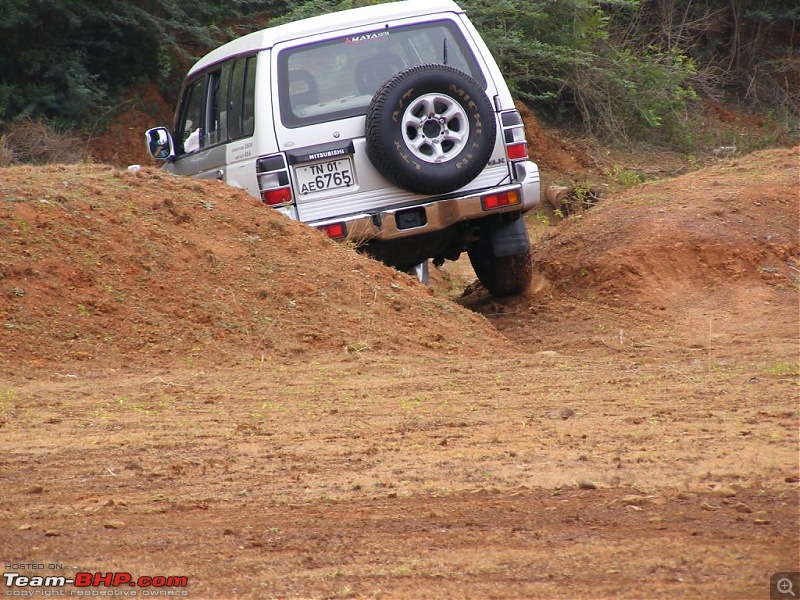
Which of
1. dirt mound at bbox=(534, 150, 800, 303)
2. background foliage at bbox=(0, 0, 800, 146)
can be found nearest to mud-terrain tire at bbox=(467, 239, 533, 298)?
dirt mound at bbox=(534, 150, 800, 303)

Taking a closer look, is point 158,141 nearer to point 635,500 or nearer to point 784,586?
point 635,500

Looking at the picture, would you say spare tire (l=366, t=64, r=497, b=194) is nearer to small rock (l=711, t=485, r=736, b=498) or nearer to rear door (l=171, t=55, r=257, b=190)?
rear door (l=171, t=55, r=257, b=190)

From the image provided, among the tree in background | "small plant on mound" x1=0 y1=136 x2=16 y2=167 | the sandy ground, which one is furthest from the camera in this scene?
the tree in background

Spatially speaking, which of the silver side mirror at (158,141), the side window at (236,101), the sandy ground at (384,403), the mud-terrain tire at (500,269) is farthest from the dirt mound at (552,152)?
the side window at (236,101)

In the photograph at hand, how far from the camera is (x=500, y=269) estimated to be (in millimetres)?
8523

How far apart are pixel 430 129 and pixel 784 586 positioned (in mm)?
4759

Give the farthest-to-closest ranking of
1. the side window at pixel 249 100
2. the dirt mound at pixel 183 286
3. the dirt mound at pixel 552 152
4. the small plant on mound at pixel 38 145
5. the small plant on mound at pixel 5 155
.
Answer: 1. the dirt mound at pixel 552 152
2. the small plant on mound at pixel 38 145
3. the small plant on mound at pixel 5 155
4. the side window at pixel 249 100
5. the dirt mound at pixel 183 286

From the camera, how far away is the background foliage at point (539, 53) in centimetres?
1520

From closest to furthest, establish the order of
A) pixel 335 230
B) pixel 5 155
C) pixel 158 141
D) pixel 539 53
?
pixel 335 230 < pixel 158 141 < pixel 5 155 < pixel 539 53

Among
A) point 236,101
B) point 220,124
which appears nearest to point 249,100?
point 236,101

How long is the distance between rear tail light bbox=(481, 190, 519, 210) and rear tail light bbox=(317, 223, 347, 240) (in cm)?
96

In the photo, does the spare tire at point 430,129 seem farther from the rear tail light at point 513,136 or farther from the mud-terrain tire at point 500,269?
the mud-terrain tire at point 500,269

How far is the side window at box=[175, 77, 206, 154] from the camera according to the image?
333 inches

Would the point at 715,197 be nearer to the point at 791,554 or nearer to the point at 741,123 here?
the point at 791,554
